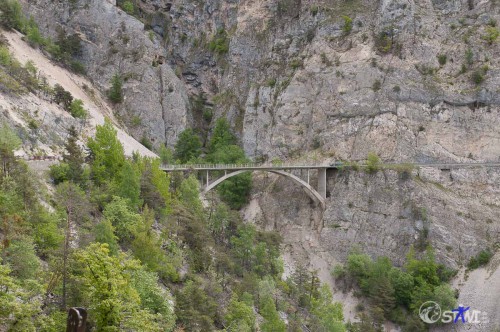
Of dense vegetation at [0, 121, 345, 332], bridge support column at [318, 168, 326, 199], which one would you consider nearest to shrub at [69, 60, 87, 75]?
dense vegetation at [0, 121, 345, 332]

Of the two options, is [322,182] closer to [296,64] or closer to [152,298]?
[296,64]

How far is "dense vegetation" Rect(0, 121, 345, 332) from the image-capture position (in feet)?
60.3

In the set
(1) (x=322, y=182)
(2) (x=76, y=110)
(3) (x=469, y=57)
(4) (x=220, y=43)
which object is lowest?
(1) (x=322, y=182)

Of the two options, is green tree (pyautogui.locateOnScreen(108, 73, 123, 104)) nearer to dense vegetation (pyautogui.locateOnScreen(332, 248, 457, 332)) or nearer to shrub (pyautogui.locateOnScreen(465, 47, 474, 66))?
dense vegetation (pyautogui.locateOnScreen(332, 248, 457, 332))

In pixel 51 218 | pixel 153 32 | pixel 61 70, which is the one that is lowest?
pixel 51 218

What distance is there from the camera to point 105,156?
4059 centimetres

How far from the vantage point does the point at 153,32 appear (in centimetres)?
8319

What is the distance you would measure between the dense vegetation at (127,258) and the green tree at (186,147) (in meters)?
21.8

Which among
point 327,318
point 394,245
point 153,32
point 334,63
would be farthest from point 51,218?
point 153,32

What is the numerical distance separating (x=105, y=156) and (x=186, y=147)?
3291cm

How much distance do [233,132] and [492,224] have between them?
37487 millimetres

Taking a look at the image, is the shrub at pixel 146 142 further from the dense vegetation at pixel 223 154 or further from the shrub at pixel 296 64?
the shrub at pixel 296 64

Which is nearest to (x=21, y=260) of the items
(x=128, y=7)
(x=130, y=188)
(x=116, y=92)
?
(x=130, y=188)

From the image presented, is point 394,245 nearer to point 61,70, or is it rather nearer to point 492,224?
point 492,224
